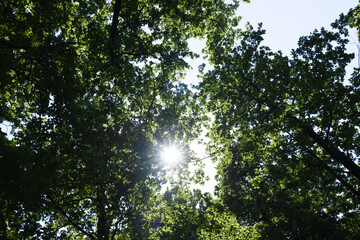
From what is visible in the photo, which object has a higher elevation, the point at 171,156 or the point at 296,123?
the point at 171,156

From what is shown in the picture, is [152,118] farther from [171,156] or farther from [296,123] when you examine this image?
[296,123]

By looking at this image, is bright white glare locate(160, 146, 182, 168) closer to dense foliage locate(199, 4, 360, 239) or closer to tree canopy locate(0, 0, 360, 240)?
tree canopy locate(0, 0, 360, 240)

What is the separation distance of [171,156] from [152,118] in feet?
10.2

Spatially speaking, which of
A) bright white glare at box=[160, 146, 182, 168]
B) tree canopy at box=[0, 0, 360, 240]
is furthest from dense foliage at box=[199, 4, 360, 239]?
bright white glare at box=[160, 146, 182, 168]

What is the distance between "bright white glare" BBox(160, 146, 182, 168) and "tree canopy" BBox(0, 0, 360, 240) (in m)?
0.53

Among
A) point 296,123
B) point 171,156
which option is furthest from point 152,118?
point 296,123

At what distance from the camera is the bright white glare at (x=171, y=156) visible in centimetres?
1365

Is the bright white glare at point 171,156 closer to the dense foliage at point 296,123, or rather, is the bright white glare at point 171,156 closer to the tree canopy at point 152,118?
the tree canopy at point 152,118

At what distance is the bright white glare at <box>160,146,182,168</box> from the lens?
1365 centimetres

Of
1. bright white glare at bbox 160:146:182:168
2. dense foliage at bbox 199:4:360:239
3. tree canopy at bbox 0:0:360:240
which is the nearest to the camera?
tree canopy at bbox 0:0:360:240

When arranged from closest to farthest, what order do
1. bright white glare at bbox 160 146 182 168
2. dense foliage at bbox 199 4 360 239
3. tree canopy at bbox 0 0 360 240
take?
tree canopy at bbox 0 0 360 240 → dense foliage at bbox 199 4 360 239 → bright white glare at bbox 160 146 182 168

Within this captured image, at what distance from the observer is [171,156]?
1461cm

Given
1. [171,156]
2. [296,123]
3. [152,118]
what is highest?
[152,118]

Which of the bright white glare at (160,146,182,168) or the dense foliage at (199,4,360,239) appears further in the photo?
the bright white glare at (160,146,182,168)
